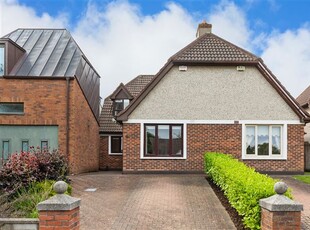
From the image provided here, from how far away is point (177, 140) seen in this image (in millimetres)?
16906

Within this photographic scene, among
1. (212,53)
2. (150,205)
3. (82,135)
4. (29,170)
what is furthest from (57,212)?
(82,135)

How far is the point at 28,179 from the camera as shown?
970cm

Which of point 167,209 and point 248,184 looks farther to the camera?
point 167,209

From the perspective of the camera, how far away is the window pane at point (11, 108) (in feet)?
56.2

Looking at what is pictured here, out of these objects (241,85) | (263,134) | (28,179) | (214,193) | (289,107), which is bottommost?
(214,193)

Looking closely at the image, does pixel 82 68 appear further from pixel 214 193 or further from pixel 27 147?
pixel 214 193

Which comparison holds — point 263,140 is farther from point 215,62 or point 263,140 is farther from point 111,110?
point 111,110

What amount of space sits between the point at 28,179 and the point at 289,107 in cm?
1262

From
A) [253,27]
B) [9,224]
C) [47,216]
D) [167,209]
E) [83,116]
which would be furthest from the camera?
[83,116]

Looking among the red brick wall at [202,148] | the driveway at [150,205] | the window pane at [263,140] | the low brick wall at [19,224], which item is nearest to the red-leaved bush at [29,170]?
the driveway at [150,205]

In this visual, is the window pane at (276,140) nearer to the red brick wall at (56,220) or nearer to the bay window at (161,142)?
the bay window at (161,142)

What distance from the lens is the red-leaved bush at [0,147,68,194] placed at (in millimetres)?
9641

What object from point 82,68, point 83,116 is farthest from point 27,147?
point 82,68

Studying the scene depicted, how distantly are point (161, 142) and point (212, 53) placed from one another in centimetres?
517
